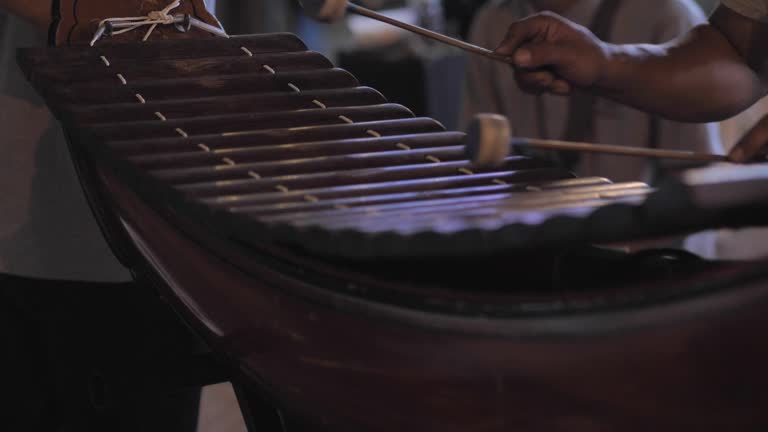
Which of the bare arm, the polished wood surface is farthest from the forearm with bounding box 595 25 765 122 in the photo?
the polished wood surface

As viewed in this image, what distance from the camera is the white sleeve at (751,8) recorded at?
3.76 ft

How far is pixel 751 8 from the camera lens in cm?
116

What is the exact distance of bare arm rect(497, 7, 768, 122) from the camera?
1186mm

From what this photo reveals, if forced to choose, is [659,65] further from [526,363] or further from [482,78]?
[482,78]

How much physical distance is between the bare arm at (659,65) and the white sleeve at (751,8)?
1.5 inches

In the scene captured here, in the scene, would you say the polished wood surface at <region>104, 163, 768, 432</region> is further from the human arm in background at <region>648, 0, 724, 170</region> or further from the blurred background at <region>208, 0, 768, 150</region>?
the blurred background at <region>208, 0, 768, 150</region>

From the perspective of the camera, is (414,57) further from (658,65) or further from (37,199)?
(37,199)

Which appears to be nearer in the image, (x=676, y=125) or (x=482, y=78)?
(x=676, y=125)

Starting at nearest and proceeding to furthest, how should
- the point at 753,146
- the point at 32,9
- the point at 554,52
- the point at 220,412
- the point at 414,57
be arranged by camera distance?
1. the point at 753,146
2. the point at 32,9
3. the point at 554,52
4. the point at 220,412
5. the point at 414,57

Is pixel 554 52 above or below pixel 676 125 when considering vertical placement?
above

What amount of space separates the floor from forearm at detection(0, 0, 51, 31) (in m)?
0.91

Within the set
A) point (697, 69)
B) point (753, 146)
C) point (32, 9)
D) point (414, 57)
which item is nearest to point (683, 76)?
point (697, 69)

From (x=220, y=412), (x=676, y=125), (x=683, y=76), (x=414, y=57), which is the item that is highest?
(x=683, y=76)

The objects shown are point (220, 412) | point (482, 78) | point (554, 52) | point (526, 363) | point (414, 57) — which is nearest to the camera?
point (526, 363)
